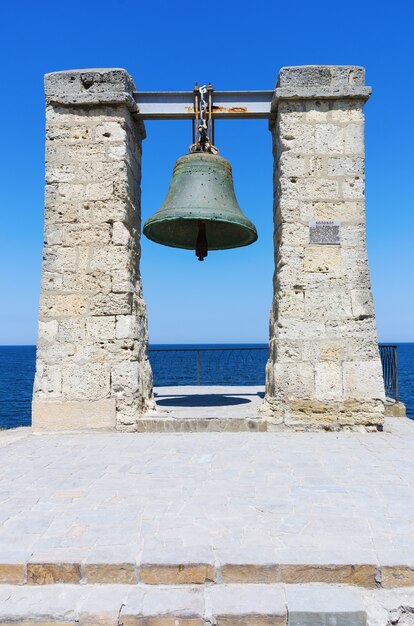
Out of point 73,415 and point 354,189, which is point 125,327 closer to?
point 73,415

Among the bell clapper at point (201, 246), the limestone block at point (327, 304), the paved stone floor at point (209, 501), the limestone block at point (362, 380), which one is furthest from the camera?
the bell clapper at point (201, 246)

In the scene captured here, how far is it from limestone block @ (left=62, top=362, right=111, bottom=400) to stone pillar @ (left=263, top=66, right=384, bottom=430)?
1.58 meters

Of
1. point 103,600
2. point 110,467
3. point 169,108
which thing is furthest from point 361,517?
point 169,108

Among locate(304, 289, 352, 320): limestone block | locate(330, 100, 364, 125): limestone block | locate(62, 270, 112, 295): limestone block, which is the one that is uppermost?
locate(330, 100, 364, 125): limestone block

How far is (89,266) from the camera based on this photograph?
500cm

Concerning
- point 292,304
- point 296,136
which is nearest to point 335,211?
point 296,136

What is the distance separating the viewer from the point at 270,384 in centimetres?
512

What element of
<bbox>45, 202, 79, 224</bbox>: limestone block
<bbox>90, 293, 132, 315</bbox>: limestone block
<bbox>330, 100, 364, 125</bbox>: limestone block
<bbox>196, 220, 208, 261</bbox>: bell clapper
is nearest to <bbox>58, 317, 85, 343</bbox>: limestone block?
<bbox>90, 293, 132, 315</bbox>: limestone block

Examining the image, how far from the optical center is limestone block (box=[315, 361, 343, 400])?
4.83 meters

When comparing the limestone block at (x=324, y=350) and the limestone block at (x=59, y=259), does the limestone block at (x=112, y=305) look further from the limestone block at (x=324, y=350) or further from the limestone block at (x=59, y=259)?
the limestone block at (x=324, y=350)

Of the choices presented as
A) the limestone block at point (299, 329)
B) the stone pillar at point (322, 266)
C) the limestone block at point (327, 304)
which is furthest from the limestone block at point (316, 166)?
the limestone block at point (299, 329)

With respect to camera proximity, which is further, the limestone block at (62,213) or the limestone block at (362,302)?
the limestone block at (62,213)

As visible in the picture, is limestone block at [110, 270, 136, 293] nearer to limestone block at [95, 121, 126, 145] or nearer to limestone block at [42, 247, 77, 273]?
limestone block at [42, 247, 77, 273]

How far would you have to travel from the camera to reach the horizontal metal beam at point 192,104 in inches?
209
